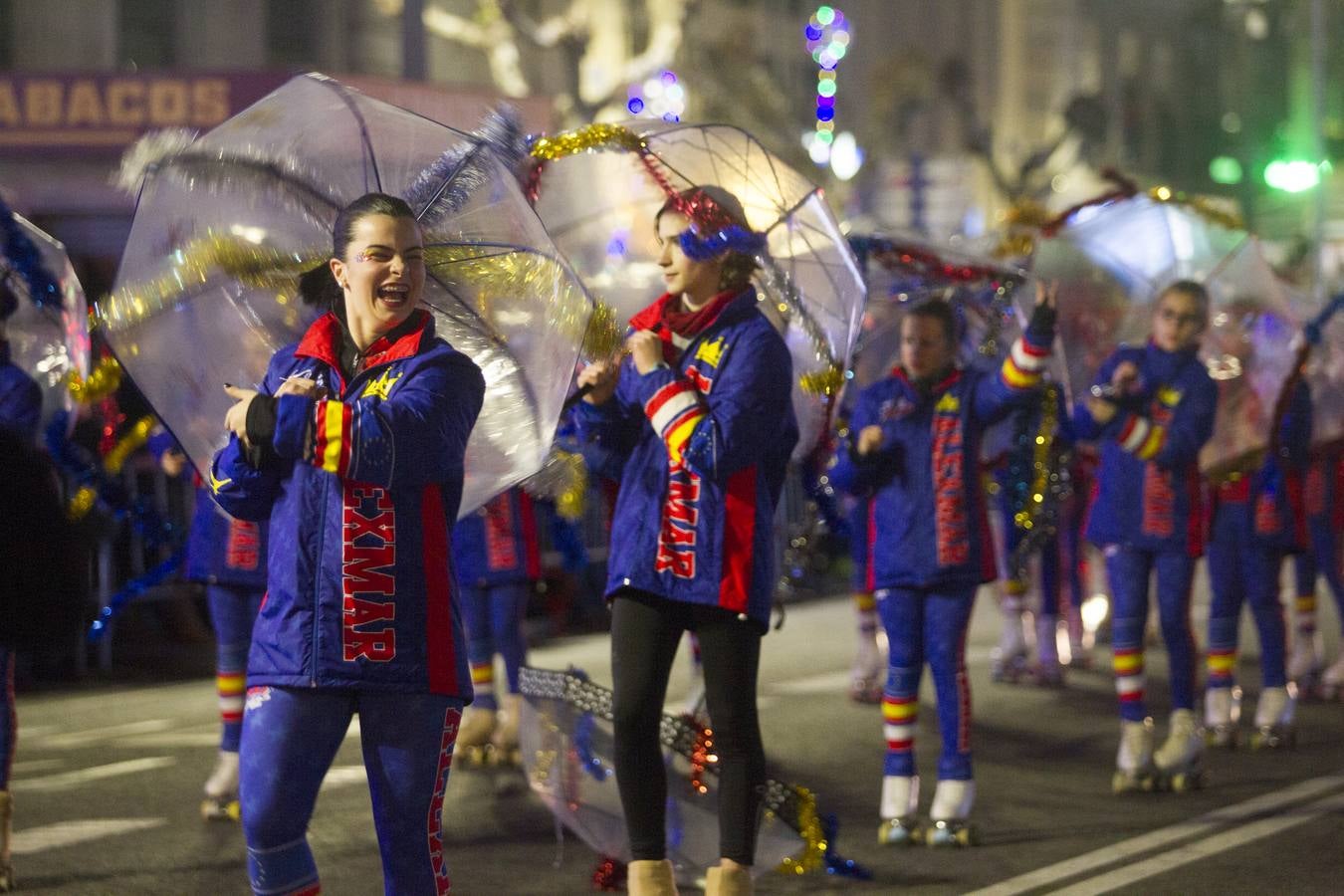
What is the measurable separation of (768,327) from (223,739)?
317 cm

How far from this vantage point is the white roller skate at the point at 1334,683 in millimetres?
10273

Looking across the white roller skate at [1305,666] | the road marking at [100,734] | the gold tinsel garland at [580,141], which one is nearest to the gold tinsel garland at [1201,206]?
the white roller skate at [1305,666]

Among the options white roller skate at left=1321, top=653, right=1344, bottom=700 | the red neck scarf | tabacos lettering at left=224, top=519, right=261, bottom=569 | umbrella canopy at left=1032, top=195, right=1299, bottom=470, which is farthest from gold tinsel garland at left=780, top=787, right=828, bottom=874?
white roller skate at left=1321, top=653, right=1344, bottom=700

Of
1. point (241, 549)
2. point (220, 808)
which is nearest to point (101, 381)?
point (241, 549)

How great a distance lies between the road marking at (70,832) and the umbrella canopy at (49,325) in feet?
5.13

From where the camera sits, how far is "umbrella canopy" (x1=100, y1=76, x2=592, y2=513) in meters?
4.55

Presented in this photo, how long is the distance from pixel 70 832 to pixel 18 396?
186 centimetres

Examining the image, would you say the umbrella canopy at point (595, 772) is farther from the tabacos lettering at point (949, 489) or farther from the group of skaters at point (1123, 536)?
the tabacos lettering at point (949, 489)

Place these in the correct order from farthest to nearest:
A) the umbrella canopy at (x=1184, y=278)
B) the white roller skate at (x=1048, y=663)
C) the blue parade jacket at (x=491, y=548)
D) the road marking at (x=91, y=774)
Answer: the white roller skate at (x=1048, y=663), the umbrella canopy at (x=1184, y=278), the blue parade jacket at (x=491, y=548), the road marking at (x=91, y=774)

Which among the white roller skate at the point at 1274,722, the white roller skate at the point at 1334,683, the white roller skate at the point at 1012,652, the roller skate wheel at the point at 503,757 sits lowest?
the roller skate wheel at the point at 503,757

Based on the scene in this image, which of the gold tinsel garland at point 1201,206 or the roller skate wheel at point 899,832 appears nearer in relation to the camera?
the roller skate wheel at point 899,832

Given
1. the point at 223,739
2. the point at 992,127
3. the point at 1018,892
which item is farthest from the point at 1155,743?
the point at 992,127

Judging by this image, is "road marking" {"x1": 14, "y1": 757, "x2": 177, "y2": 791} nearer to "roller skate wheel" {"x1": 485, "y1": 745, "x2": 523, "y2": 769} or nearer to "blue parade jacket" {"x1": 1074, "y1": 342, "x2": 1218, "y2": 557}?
"roller skate wheel" {"x1": 485, "y1": 745, "x2": 523, "y2": 769}

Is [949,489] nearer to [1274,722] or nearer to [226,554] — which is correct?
[226,554]
